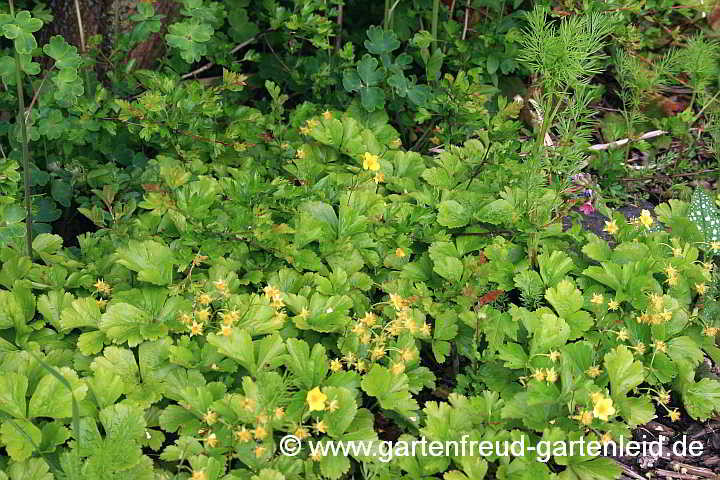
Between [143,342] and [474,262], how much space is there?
3.38 feet

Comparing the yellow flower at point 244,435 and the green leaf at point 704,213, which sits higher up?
the green leaf at point 704,213

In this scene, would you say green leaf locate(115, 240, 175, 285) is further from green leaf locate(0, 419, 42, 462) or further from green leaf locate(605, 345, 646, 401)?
green leaf locate(605, 345, 646, 401)

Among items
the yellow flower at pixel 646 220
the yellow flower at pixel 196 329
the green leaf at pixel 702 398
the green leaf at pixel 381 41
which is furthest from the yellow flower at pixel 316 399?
the green leaf at pixel 381 41

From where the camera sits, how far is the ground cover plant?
2.04 meters

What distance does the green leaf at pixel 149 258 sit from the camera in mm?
2346

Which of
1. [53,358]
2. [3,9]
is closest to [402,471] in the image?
[53,358]

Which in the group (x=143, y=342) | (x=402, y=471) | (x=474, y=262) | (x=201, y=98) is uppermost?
(x=201, y=98)

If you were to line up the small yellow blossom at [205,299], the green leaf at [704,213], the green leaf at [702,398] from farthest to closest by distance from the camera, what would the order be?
the green leaf at [704,213]
the green leaf at [702,398]
the small yellow blossom at [205,299]

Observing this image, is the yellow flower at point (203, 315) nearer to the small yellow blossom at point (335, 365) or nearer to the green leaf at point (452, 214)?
the small yellow blossom at point (335, 365)

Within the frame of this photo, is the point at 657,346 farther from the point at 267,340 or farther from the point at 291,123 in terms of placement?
the point at 291,123

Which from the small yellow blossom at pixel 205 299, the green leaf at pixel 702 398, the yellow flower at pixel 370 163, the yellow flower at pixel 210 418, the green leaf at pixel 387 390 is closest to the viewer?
the yellow flower at pixel 210 418

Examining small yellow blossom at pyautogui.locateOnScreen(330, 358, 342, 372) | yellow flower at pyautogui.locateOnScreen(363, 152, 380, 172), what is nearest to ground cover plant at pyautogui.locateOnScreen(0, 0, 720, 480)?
small yellow blossom at pyautogui.locateOnScreen(330, 358, 342, 372)

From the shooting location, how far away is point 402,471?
207 centimetres

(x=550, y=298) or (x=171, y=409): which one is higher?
(x=550, y=298)
